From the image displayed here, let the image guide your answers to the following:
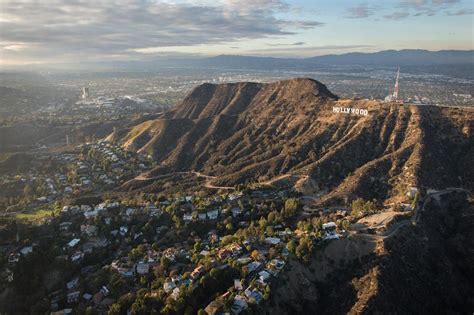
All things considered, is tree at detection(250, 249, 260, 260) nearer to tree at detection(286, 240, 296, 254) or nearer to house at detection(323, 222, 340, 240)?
tree at detection(286, 240, 296, 254)

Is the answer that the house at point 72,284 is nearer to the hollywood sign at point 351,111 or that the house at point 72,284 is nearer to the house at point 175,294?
the house at point 175,294

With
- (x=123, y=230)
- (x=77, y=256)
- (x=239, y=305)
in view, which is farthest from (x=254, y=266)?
(x=77, y=256)

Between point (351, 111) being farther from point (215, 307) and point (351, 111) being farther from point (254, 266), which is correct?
point (215, 307)

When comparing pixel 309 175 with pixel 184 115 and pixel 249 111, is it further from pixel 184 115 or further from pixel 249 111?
pixel 184 115

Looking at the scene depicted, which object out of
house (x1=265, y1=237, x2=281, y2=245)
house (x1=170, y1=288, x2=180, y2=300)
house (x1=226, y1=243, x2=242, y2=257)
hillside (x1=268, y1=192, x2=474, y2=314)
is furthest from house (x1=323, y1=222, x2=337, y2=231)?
house (x1=170, y1=288, x2=180, y2=300)

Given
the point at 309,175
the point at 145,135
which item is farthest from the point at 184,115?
the point at 309,175

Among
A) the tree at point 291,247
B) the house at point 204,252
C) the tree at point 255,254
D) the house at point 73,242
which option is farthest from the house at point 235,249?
the house at point 73,242
